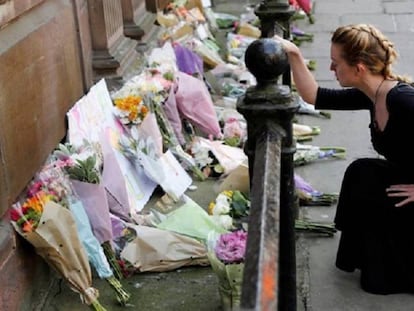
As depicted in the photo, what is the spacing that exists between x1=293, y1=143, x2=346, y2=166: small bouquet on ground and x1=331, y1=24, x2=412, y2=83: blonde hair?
157cm

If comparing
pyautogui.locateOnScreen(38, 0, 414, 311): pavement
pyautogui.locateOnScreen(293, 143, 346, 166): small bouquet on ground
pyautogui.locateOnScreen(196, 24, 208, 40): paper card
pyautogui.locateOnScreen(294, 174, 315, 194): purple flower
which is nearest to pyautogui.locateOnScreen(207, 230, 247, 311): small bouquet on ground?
pyautogui.locateOnScreen(38, 0, 414, 311): pavement

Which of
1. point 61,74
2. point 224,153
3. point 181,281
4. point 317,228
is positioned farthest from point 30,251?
point 224,153

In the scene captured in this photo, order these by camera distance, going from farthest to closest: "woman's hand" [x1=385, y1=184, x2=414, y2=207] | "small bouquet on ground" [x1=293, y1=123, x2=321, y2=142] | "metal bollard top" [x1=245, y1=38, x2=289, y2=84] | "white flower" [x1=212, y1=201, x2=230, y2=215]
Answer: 1. "small bouquet on ground" [x1=293, y1=123, x2=321, y2=142]
2. "white flower" [x1=212, y1=201, x2=230, y2=215]
3. "woman's hand" [x1=385, y1=184, x2=414, y2=207]
4. "metal bollard top" [x1=245, y1=38, x2=289, y2=84]

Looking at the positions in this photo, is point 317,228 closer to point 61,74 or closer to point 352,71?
point 352,71

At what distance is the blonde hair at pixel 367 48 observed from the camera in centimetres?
310

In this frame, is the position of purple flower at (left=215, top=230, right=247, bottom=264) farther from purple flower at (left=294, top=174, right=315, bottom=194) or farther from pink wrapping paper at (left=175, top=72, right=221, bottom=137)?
pink wrapping paper at (left=175, top=72, right=221, bottom=137)

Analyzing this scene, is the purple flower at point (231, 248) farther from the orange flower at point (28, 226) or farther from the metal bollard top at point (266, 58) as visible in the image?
the metal bollard top at point (266, 58)

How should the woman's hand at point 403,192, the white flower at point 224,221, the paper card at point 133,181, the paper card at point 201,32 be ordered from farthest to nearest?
the paper card at point 201,32 → the paper card at point 133,181 → the white flower at point 224,221 → the woman's hand at point 403,192

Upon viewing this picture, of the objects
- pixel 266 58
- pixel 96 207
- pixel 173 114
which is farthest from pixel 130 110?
pixel 266 58

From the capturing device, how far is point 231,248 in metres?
3.06

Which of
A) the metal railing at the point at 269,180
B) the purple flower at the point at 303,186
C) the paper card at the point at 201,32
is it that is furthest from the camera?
the paper card at the point at 201,32

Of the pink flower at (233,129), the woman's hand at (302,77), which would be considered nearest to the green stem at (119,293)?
the woman's hand at (302,77)

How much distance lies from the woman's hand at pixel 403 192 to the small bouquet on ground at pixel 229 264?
66cm

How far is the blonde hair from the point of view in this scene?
3104mm
